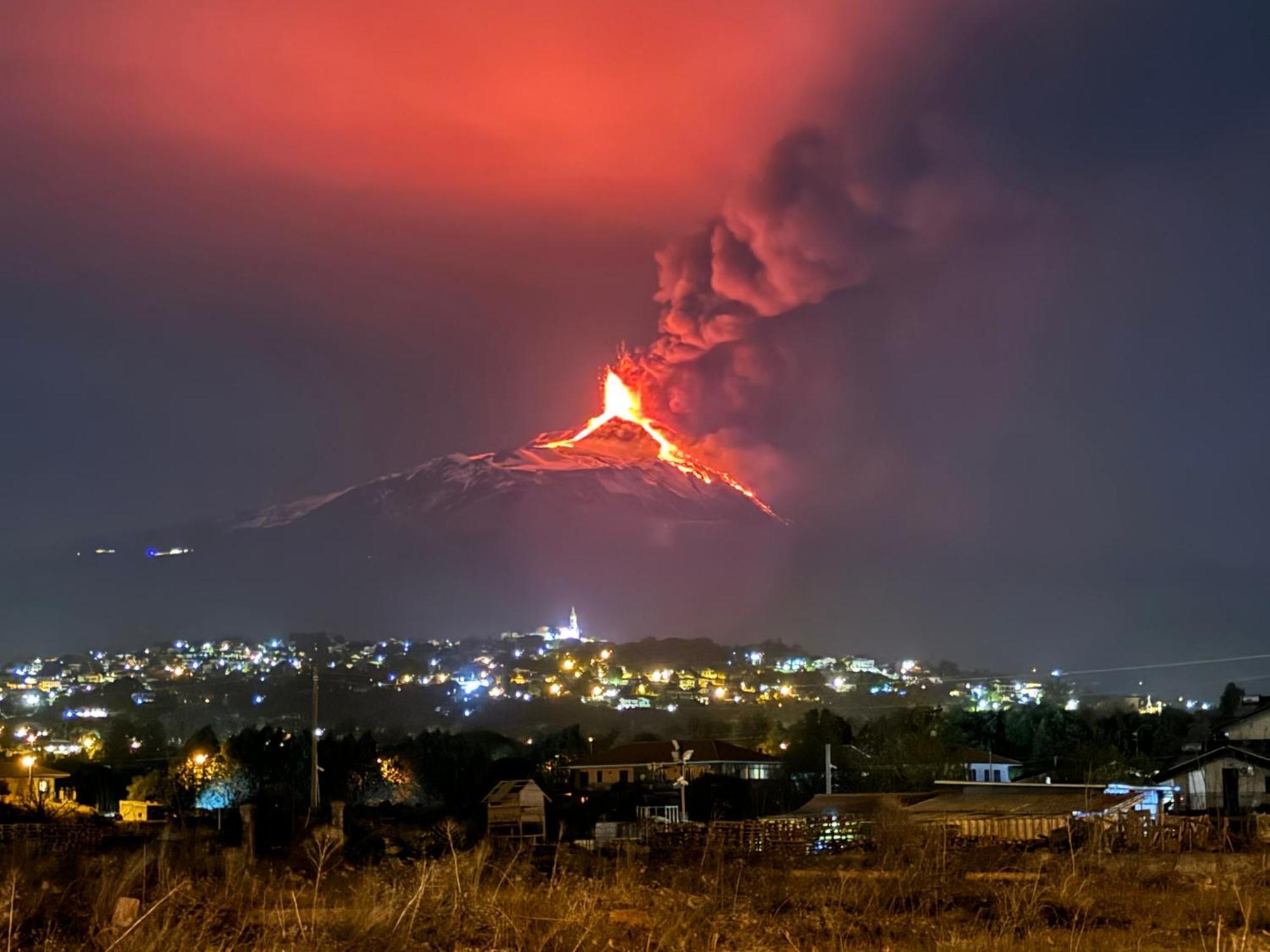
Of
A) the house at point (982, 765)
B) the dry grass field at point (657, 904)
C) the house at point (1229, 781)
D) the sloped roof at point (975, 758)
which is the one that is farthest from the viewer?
the sloped roof at point (975, 758)

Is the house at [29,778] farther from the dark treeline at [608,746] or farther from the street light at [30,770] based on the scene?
the dark treeline at [608,746]

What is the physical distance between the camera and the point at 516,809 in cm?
4000

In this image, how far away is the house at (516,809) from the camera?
3838 centimetres

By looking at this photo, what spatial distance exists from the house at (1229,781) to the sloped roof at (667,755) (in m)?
21.4

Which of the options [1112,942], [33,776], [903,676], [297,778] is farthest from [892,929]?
[903,676]

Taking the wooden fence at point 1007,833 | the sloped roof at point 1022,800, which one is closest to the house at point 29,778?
the wooden fence at point 1007,833

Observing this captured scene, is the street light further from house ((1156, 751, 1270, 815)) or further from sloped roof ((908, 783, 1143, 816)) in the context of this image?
house ((1156, 751, 1270, 815))

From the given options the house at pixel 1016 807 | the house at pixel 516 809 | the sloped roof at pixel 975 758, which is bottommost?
the house at pixel 516 809

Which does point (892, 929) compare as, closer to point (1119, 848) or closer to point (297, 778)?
point (1119, 848)

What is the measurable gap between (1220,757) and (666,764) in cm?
2282

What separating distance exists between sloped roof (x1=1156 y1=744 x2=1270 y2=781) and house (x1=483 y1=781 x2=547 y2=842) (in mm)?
17862

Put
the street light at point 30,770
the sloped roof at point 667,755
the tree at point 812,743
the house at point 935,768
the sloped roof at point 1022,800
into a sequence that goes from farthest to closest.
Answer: the sloped roof at point 667,755 < the tree at point 812,743 < the house at point 935,768 < the street light at point 30,770 < the sloped roof at point 1022,800

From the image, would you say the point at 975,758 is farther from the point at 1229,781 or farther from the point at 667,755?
the point at 1229,781

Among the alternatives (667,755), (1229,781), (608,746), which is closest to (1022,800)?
(1229,781)
